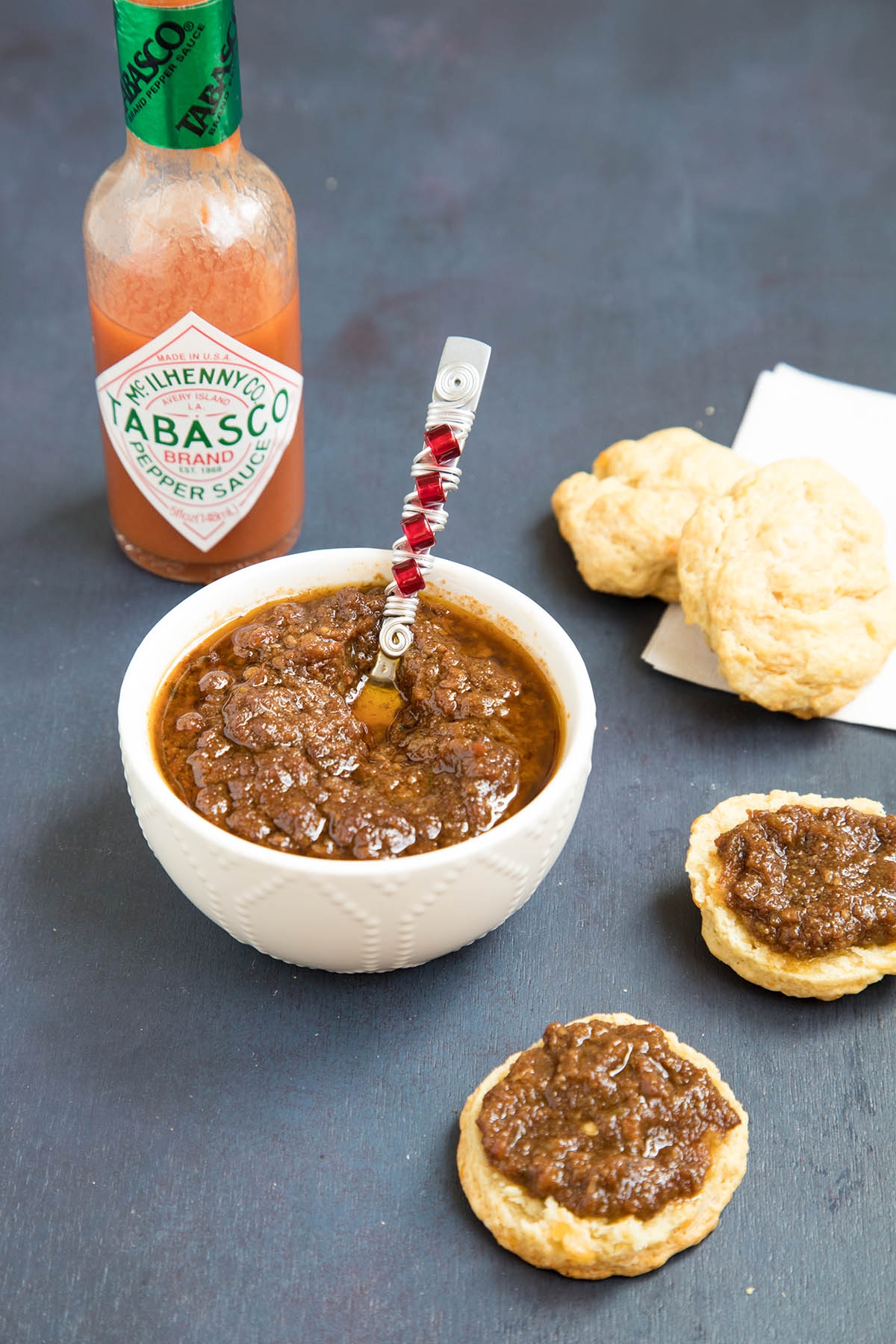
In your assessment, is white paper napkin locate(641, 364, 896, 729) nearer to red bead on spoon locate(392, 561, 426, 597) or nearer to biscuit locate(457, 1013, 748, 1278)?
red bead on spoon locate(392, 561, 426, 597)

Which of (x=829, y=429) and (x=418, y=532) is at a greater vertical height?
(x=418, y=532)

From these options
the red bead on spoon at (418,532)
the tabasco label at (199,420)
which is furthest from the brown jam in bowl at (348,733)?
the tabasco label at (199,420)

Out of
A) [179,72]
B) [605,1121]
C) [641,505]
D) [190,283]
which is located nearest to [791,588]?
[641,505]

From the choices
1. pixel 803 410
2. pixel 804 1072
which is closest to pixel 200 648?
pixel 804 1072

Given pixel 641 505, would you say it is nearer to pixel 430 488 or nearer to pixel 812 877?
pixel 430 488

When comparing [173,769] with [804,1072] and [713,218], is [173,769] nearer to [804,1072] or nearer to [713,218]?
[804,1072]

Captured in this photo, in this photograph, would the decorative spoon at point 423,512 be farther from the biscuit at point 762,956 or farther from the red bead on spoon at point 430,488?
the biscuit at point 762,956
